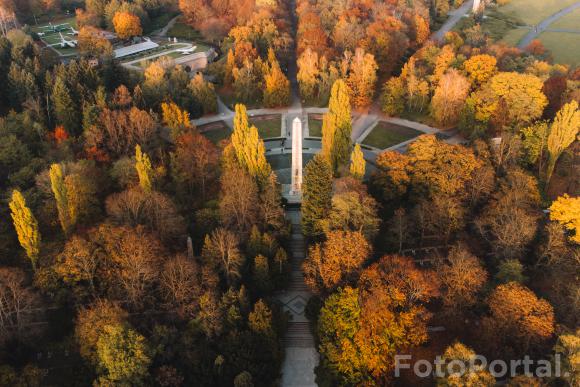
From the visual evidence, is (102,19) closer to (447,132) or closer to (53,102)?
(53,102)

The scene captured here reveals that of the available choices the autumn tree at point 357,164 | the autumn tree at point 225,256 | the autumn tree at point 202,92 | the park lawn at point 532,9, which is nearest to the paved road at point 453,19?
the park lawn at point 532,9

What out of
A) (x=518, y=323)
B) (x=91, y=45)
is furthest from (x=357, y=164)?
(x=91, y=45)

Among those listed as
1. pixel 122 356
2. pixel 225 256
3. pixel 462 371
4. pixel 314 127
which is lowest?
pixel 462 371

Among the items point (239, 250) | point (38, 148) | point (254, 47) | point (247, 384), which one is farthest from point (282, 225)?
point (254, 47)

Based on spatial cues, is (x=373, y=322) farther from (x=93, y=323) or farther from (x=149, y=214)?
(x=149, y=214)

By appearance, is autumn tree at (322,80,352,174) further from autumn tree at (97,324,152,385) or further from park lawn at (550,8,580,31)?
park lawn at (550,8,580,31)

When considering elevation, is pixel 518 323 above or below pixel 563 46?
below
